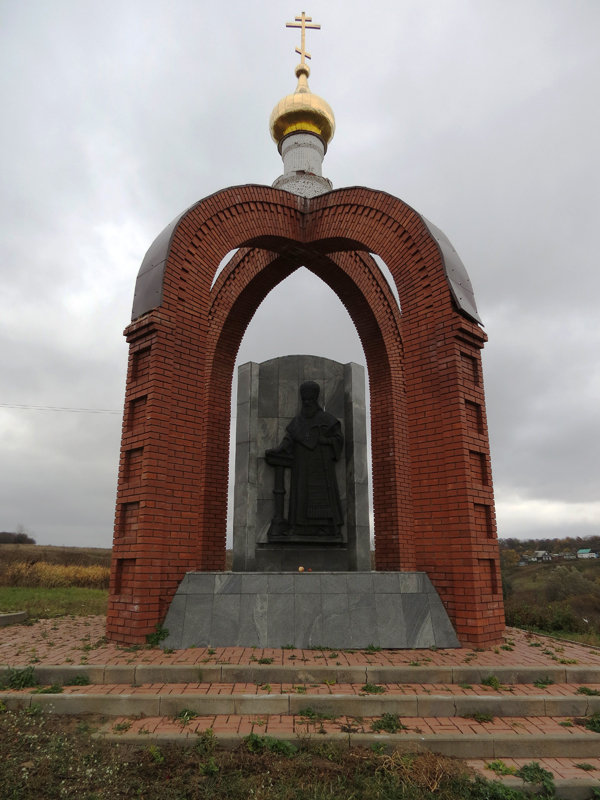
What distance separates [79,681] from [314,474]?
187 inches

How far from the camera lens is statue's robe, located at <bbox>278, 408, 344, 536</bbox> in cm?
809

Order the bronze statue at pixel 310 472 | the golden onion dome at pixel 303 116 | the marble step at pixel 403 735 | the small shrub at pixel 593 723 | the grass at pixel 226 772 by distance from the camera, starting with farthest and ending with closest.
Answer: the golden onion dome at pixel 303 116
the bronze statue at pixel 310 472
the small shrub at pixel 593 723
the marble step at pixel 403 735
the grass at pixel 226 772

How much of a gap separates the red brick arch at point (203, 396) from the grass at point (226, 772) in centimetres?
202

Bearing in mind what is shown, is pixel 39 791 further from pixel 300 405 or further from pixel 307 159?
pixel 307 159

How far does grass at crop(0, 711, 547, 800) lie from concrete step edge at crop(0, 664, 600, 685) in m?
→ 0.80

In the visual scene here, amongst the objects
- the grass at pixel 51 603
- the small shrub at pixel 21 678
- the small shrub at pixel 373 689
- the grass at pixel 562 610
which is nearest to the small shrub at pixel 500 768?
the small shrub at pixel 373 689

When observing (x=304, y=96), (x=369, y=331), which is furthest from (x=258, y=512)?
(x=304, y=96)

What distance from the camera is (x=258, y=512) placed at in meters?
8.20

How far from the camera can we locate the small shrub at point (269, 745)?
10.1ft

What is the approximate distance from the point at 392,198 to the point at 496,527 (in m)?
4.30

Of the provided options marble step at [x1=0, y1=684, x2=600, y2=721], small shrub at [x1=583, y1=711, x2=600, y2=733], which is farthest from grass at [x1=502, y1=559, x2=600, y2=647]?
marble step at [x1=0, y1=684, x2=600, y2=721]

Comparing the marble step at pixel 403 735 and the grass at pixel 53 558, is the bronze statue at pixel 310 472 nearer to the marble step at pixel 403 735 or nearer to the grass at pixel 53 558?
the marble step at pixel 403 735

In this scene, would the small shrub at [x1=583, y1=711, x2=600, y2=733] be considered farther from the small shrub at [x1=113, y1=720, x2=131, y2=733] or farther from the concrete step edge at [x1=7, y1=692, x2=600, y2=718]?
the small shrub at [x1=113, y1=720, x2=131, y2=733]

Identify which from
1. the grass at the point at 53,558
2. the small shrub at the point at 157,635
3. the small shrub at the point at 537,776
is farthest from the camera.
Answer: the grass at the point at 53,558
